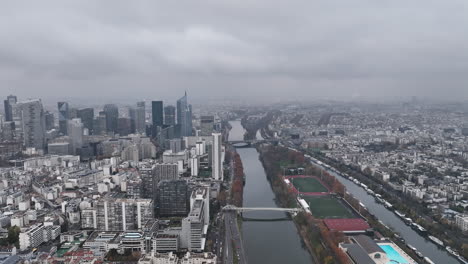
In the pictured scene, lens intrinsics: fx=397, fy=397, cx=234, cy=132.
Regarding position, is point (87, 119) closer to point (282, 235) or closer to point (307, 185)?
point (307, 185)

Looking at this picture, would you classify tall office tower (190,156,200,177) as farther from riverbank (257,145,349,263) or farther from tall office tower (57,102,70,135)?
tall office tower (57,102,70,135)

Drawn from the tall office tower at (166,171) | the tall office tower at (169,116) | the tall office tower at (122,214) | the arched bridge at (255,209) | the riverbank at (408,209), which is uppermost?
the tall office tower at (169,116)

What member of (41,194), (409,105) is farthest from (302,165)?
(409,105)

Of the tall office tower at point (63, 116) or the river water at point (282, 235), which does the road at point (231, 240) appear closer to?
the river water at point (282, 235)

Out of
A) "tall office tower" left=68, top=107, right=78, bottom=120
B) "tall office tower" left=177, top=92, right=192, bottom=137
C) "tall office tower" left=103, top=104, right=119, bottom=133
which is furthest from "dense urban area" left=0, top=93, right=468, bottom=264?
"tall office tower" left=68, top=107, right=78, bottom=120

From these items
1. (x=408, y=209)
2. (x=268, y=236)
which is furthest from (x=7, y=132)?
(x=408, y=209)

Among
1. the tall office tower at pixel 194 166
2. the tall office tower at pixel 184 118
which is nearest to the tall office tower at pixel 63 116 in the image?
the tall office tower at pixel 184 118
